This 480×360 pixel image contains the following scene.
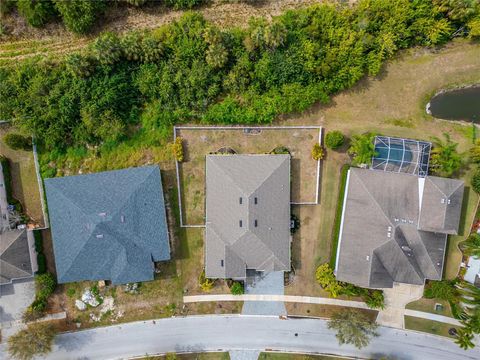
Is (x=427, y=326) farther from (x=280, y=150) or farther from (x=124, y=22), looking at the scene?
(x=124, y=22)

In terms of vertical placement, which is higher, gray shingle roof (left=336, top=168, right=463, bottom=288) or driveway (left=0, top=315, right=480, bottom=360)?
gray shingle roof (left=336, top=168, right=463, bottom=288)

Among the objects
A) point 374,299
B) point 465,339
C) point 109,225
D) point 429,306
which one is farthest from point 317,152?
point 465,339

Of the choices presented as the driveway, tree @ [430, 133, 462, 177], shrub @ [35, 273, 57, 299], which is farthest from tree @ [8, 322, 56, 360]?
tree @ [430, 133, 462, 177]

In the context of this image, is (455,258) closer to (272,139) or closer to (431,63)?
(431,63)

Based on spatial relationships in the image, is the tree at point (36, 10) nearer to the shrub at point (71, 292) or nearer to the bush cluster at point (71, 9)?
the bush cluster at point (71, 9)

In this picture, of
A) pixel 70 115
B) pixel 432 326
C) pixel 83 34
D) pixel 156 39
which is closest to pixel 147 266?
pixel 70 115

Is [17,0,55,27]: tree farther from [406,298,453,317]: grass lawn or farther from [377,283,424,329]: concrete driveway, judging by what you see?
[406,298,453,317]: grass lawn
